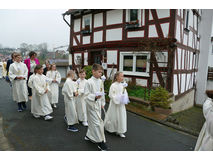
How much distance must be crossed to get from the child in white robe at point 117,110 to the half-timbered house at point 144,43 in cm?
485

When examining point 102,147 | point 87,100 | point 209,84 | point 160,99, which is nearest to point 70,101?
point 87,100

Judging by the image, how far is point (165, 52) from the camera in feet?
28.5

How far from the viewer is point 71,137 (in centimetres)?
416

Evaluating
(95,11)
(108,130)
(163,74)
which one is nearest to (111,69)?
(163,74)

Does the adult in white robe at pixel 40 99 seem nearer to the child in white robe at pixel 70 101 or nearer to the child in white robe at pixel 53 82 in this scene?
the child in white robe at pixel 70 101

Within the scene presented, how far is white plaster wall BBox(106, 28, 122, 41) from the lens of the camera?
417 inches

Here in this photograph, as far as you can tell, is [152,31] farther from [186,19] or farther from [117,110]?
[117,110]

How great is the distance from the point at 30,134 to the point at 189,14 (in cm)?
1138

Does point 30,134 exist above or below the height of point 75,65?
below

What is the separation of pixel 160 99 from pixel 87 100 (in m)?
4.48

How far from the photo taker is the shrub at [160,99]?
22.9ft

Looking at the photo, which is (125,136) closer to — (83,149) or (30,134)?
(83,149)

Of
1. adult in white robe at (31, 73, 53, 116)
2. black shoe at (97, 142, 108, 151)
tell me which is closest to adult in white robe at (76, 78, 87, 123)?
adult in white robe at (31, 73, 53, 116)

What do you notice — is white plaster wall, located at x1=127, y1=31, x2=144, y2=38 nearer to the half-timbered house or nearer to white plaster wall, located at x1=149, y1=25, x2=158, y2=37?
the half-timbered house
